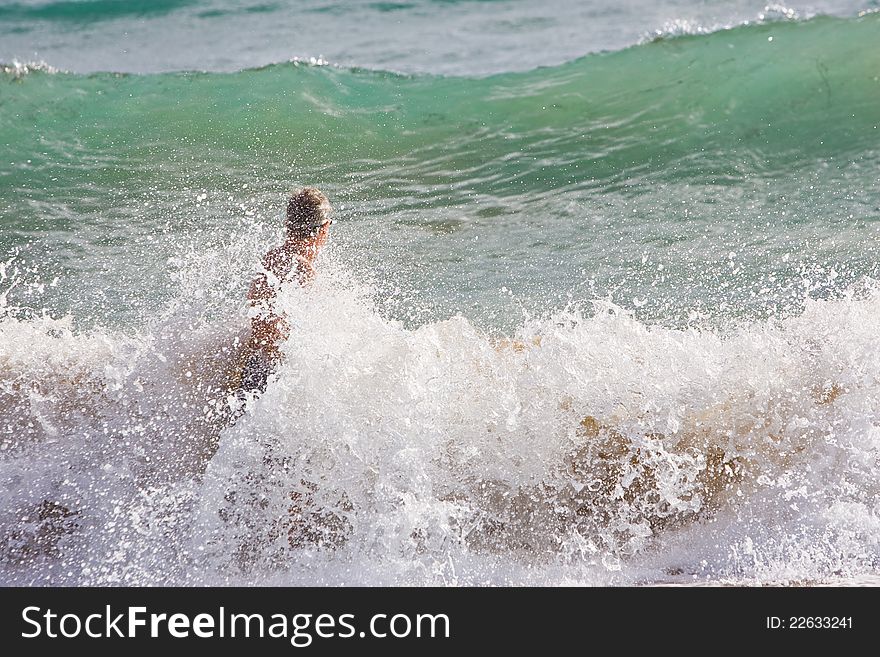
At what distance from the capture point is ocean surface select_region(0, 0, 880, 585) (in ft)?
9.71

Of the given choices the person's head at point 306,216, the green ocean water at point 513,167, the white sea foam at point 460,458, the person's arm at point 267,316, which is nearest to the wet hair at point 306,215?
the person's head at point 306,216

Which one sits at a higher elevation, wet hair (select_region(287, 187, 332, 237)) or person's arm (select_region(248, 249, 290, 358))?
wet hair (select_region(287, 187, 332, 237))

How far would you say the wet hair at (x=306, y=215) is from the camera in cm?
369

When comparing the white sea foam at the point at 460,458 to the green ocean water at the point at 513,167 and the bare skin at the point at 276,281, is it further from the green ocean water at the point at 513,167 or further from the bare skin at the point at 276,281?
the green ocean water at the point at 513,167

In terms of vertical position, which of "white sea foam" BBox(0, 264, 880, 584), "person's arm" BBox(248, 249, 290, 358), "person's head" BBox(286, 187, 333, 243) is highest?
"person's head" BBox(286, 187, 333, 243)

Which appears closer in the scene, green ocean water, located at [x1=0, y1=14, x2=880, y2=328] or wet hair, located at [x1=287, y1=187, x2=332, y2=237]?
wet hair, located at [x1=287, y1=187, x2=332, y2=237]

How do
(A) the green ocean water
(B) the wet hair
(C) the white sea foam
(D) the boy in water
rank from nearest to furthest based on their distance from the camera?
(C) the white sea foam < (D) the boy in water < (B) the wet hair < (A) the green ocean water

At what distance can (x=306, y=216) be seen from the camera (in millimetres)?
3682

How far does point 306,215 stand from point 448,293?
1723 mm

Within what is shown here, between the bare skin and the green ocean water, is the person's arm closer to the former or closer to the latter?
the bare skin

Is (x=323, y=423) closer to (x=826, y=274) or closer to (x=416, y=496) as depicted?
(x=416, y=496)

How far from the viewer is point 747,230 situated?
5812 millimetres

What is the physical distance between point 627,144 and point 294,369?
4.75m

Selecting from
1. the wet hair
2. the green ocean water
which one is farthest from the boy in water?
the green ocean water
